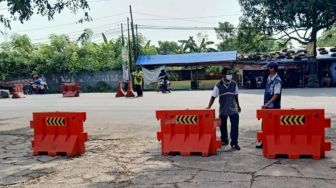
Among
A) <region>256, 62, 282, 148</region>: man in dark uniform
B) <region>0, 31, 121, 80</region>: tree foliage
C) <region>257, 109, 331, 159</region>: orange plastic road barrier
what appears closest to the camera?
<region>257, 109, 331, 159</region>: orange plastic road barrier

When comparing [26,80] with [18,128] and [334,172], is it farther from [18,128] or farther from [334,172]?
[334,172]

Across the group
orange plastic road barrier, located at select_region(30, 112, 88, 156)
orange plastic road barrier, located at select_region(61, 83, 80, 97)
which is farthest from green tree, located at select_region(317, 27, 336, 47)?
orange plastic road barrier, located at select_region(30, 112, 88, 156)

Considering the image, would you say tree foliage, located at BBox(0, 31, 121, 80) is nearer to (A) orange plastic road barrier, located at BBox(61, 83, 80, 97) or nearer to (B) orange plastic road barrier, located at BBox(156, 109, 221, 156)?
(A) orange plastic road barrier, located at BBox(61, 83, 80, 97)

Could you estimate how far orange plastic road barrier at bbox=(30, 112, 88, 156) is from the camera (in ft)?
27.5

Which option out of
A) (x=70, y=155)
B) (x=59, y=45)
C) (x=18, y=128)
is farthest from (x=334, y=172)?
(x=59, y=45)

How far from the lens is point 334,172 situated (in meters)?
6.16

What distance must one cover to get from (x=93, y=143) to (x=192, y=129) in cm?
294

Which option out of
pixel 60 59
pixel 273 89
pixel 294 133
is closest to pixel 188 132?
pixel 273 89

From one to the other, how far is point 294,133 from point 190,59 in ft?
88.8

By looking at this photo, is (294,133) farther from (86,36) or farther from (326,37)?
(86,36)

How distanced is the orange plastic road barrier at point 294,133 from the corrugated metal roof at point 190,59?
83.1 ft

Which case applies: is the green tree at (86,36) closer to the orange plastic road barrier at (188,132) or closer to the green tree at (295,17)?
the green tree at (295,17)

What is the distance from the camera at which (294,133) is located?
7.37 meters

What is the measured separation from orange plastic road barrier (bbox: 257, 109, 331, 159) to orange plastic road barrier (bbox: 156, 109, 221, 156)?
2.97 feet
